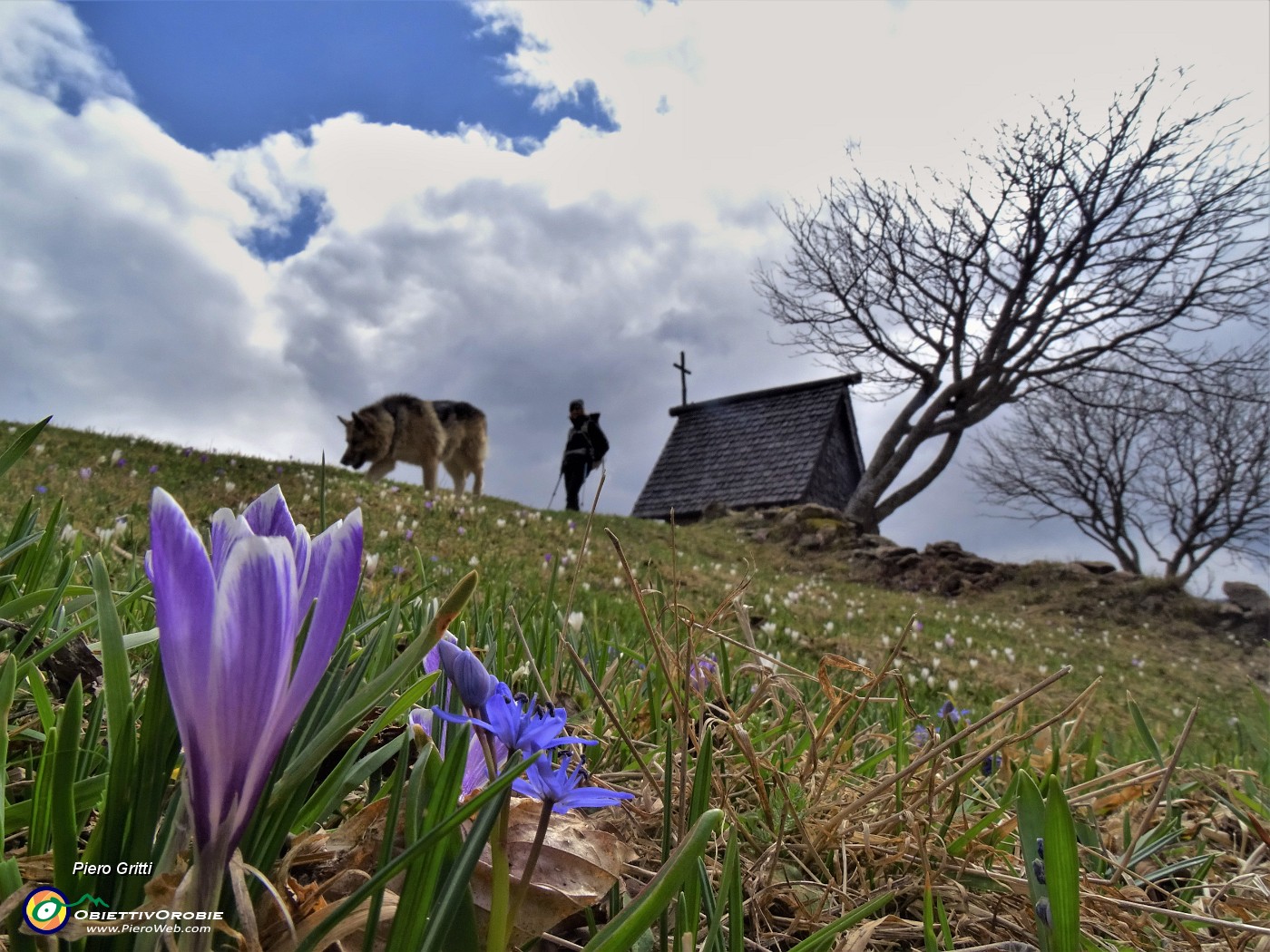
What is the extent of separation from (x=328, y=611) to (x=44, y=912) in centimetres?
35

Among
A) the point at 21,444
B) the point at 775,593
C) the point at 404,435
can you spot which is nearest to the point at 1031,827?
the point at 21,444

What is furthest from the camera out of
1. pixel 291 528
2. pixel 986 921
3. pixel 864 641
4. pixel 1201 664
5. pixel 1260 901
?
pixel 1201 664

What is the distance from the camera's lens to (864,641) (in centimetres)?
947

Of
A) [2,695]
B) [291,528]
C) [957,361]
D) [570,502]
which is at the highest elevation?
[957,361]

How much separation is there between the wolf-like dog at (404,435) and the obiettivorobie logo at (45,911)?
16022 mm

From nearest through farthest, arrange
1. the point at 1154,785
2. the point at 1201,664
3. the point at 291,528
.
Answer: the point at 291,528, the point at 1154,785, the point at 1201,664

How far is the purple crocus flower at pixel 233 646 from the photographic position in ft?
1.73

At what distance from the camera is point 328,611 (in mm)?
570

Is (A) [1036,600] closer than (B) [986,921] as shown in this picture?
No

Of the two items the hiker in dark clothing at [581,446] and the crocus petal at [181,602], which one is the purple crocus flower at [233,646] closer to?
the crocus petal at [181,602]

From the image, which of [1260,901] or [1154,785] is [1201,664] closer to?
[1154,785]

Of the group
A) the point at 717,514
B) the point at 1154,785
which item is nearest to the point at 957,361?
the point at 717,514

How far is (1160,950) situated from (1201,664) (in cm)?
1672

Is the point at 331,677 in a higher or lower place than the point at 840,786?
higher
